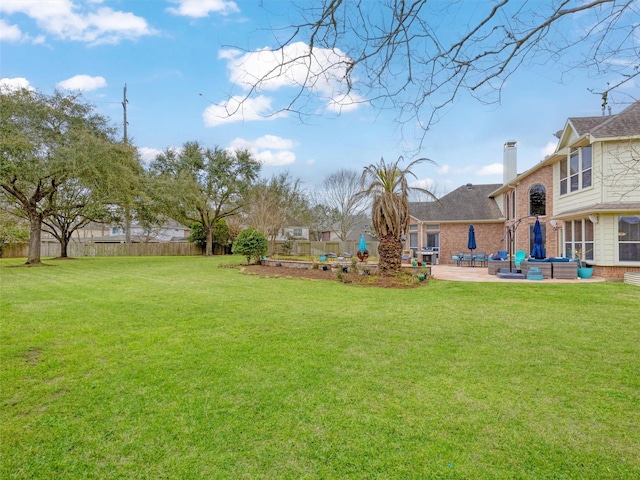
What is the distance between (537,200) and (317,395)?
1650 centimetres

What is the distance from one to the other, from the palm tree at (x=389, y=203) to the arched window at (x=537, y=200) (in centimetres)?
783

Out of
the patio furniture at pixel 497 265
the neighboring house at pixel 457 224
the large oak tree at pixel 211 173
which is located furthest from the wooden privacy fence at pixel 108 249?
the patio furniture at pixel 497 265

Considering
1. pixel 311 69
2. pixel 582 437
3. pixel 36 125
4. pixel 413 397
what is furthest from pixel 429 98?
pixel 36 125

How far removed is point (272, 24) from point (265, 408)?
9.95ft

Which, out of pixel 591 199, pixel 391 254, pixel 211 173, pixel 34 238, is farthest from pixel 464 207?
pixel 34 238

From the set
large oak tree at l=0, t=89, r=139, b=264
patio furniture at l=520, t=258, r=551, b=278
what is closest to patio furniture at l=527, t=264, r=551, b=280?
patio furniture at l=520, t=258, r=551, b=278

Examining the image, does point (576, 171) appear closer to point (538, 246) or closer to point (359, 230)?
point (538, 246)

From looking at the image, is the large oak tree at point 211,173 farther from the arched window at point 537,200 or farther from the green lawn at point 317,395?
the green lawn at point 317,395

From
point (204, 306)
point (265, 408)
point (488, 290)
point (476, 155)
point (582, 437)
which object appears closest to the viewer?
point (582, 437)

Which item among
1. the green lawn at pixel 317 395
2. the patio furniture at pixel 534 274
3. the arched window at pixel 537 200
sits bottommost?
the green lawn at pixel 317 395

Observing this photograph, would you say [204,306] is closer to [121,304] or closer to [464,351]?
[121,304]

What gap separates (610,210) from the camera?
35.5 feet

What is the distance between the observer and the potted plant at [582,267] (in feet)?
37.8

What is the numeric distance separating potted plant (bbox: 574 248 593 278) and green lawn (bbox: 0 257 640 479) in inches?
232
